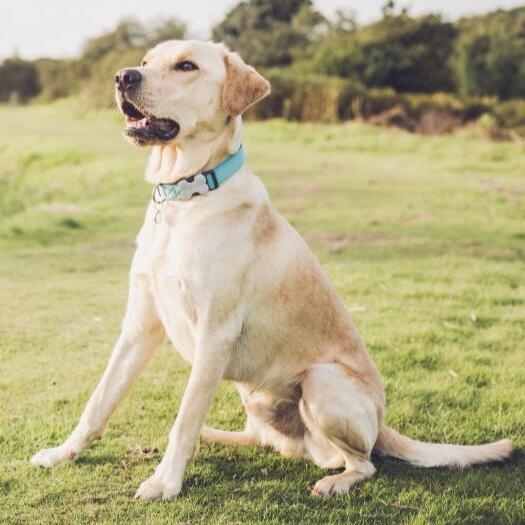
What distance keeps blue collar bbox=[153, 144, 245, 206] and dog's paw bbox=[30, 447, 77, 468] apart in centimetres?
136

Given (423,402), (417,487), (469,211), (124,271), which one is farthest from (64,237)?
(417,487)

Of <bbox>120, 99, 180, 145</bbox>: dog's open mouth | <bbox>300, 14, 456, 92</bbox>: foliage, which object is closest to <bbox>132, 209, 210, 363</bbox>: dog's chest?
<bbox>120, 99, 180, 145</bbox>: dog's open mouth

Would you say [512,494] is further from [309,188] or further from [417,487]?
[309,188]

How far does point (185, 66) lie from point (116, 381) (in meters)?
1.65

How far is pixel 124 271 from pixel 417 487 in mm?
5893

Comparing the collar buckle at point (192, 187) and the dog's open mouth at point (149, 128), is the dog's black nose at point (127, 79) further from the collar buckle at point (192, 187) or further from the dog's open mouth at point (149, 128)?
the collar buckle at point (192, 187)

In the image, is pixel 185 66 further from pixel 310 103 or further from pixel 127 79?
pixel 310 103

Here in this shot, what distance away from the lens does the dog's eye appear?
396 centimetres

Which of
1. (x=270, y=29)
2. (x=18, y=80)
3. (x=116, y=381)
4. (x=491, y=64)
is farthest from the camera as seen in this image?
(x=18, y=80)

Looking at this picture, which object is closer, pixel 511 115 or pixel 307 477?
pixel 307 477

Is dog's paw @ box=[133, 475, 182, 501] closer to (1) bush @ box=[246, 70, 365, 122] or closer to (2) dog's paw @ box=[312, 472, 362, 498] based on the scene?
(2) dog's paw @ box=[312, 472, 362, 498]

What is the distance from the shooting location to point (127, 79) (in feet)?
12.6

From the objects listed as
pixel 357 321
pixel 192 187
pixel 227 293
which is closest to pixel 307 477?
pixel 227 293

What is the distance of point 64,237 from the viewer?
11.6m
